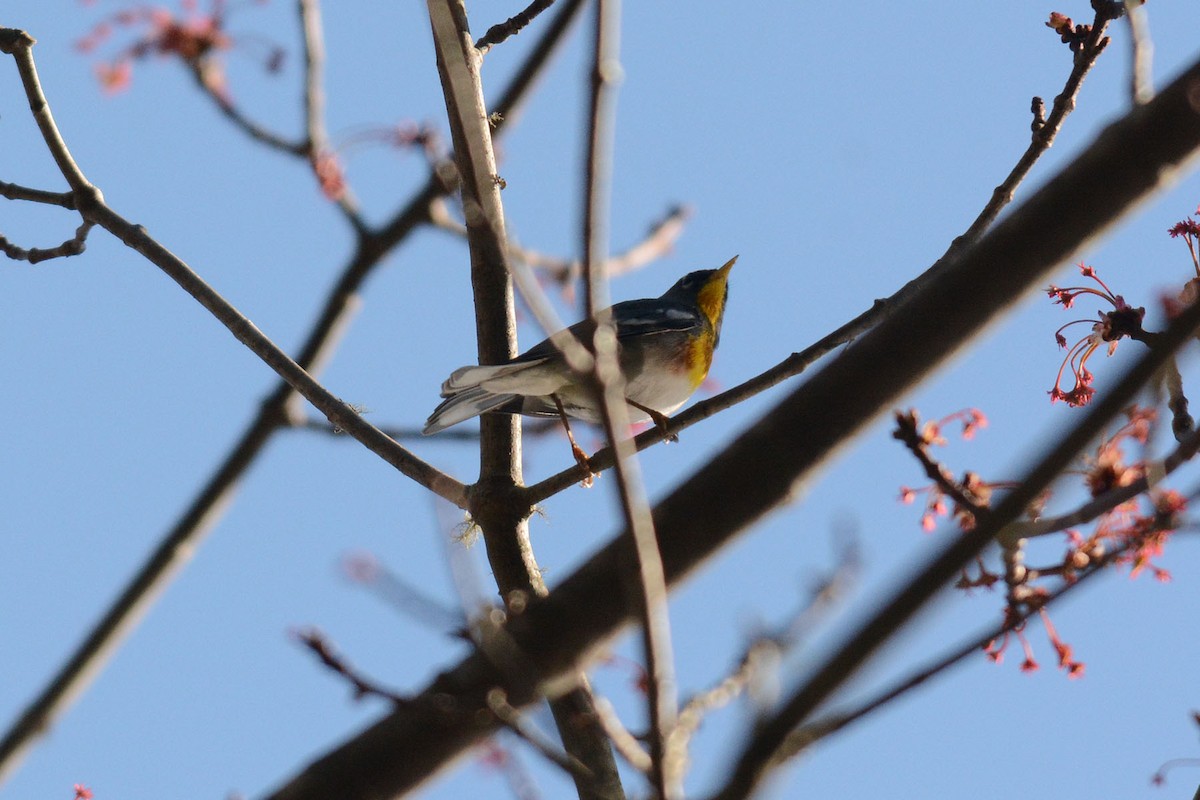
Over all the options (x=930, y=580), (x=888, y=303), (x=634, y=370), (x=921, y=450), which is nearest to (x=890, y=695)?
(x=930, y=580)

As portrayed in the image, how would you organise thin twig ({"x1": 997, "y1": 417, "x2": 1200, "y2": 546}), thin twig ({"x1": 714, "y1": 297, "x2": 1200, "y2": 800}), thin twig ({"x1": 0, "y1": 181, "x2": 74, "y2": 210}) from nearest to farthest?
thin twig ({"x1": 714, "y1": 297, "x2": 1200, "y2": 800})
thin twig ({"x1": 997, "y1": 417, "x2": 1200, "y2": 546})
thin twig ({"x1": 0, "y1": 181, "x2": 74, "y2": 210})

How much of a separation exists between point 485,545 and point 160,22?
3279 mm

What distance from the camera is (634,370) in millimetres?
6078

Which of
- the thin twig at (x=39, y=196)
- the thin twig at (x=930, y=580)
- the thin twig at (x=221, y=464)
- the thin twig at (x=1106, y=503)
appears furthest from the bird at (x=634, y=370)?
the thin twig at (x=930, y=580)

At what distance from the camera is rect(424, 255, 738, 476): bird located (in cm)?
486

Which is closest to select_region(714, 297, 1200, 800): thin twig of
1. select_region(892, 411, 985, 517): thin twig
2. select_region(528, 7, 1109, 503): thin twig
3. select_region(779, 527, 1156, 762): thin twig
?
select_region(779, 527, 1156, 762): thin twig

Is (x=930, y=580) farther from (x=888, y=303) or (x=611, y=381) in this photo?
(x=888, y=303)

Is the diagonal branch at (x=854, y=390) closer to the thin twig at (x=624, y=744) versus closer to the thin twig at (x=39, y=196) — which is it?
the thin twig at (x=624, y=744)

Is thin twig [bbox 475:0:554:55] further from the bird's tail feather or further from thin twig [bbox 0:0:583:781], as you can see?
the bird's tail feather

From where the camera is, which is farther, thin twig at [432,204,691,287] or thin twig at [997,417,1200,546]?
thin twig at [432,204,691,287]

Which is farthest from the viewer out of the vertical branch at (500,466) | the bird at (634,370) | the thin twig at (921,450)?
the bird at (634,370)

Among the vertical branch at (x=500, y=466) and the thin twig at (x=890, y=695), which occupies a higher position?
the vertical branch at (x=500, y=466)

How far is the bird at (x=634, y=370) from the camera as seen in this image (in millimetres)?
4859

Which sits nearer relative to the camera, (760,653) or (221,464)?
(760,653)
